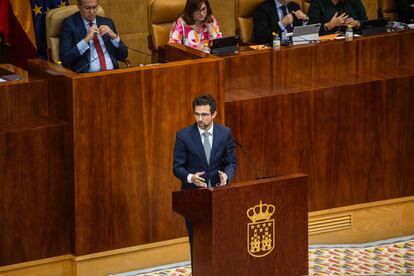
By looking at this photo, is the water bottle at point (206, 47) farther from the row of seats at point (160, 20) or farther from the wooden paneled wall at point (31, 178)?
the wooden paneled wall at point (31, 178)

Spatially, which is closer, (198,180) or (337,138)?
(198,180)

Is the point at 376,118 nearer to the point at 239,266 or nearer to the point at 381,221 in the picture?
the point at 381,221

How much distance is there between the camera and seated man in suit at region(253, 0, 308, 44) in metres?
8.41

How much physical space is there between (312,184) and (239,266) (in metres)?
1.65

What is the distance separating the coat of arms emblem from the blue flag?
304 centimetres

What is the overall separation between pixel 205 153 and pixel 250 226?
0.52m

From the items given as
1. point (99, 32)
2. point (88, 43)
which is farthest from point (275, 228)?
point (88, 43)

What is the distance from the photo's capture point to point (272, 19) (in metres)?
8.48

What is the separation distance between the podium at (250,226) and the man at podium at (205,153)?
0.82ft

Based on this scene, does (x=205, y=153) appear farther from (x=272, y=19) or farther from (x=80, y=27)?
(x=272, y=19)

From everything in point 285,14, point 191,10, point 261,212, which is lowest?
point 261,212

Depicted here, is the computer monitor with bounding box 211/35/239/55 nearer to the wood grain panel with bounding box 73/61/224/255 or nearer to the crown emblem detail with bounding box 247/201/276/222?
the wood grain panel with bounding box 73/61/224/255

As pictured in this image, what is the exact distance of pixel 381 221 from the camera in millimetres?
7887

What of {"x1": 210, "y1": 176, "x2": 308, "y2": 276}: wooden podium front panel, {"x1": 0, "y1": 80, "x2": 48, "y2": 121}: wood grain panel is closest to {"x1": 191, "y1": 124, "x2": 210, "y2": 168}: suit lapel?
{"x1": 210, "y1": 176, "x2": 308, "y2": 276}: wooden podium front panel
